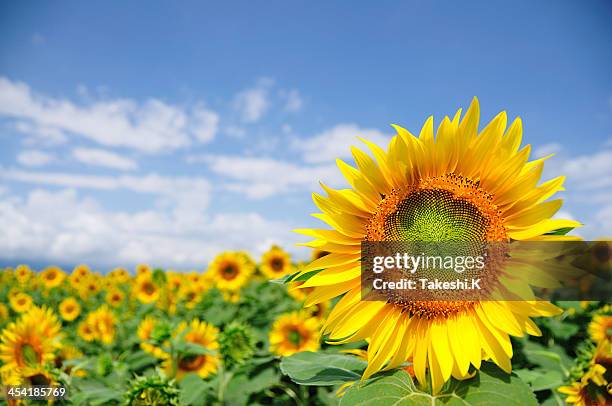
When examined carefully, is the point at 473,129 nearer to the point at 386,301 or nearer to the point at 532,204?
the point at 532,204

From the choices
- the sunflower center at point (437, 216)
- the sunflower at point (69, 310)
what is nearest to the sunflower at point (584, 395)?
the sunflower center at point (437, 216)

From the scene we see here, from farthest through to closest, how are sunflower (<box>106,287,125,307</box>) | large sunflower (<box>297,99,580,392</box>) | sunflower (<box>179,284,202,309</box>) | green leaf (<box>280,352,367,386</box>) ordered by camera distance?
sunflower (<box>106,287,125,307</box>) < sunflower (<box>179,284,202,309</box>) < green leaf (<box>280,352,367,386</box>) < large sunflower (<box>297,99,580,392</box>)

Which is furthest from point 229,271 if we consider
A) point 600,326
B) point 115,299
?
point 600,326

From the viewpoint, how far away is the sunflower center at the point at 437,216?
1.51 metres

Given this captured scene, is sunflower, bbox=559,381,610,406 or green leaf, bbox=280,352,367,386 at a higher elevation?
green leaf, bbox=280,352,367,386

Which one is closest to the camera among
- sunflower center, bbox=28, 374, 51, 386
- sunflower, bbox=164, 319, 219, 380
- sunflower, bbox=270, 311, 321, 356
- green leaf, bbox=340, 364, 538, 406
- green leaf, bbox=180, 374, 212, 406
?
green leaf, bbox=340, 364, 538, 406

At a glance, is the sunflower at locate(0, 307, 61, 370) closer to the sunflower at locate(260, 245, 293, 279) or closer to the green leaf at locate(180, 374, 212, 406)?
the green leaf at locate(180, 374, 212, 406)

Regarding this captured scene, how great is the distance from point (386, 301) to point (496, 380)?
0.40m

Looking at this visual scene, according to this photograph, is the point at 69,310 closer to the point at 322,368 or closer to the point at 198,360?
the point at 198,360

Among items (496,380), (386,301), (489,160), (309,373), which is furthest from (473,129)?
(309,373)

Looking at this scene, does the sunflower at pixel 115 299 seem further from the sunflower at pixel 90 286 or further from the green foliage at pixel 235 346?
the green foliage at pixel 235 346

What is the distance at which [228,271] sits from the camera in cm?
823

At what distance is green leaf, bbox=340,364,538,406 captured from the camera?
1279mm

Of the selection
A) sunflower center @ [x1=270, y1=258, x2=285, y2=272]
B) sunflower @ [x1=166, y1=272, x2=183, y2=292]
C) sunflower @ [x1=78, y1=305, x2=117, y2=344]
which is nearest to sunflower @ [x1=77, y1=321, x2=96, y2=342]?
sunflower @ [x1=78, y1=305, x2=117, y2=344]
